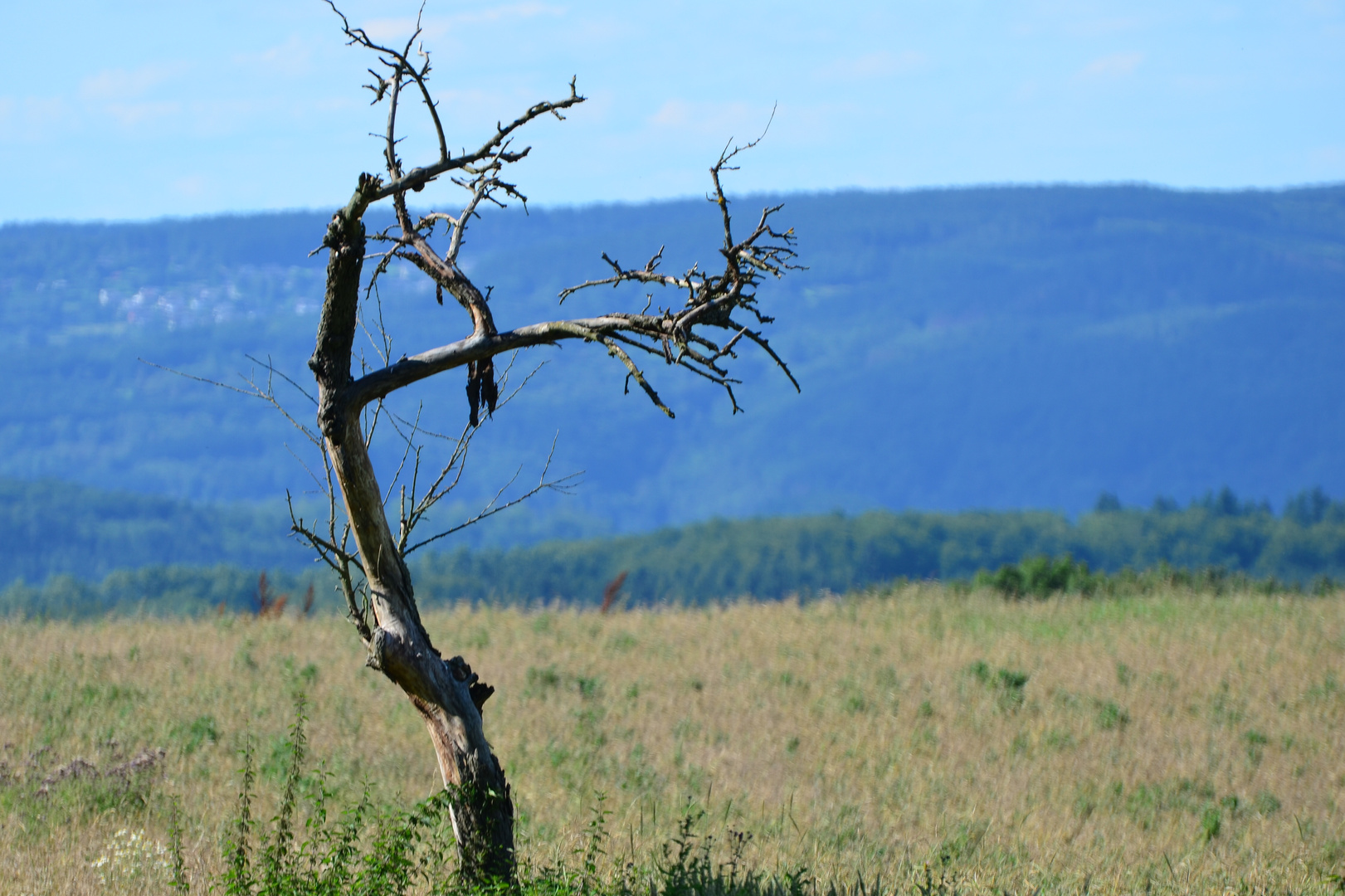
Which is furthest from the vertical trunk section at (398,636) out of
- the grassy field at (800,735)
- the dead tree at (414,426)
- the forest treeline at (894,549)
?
the forest treeline at (894,549)

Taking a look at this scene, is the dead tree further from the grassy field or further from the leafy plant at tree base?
the grassy field

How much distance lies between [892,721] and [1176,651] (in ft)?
17.4

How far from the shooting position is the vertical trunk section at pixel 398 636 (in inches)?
236

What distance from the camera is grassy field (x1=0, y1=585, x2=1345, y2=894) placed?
8.62 metres

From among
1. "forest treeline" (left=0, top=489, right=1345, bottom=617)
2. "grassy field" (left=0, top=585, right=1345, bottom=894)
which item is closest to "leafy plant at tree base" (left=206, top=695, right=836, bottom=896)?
"grassy field" (left=0, top=585, right=1345, bottom=894)

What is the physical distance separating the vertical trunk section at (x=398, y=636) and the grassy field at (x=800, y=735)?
183 centimetres

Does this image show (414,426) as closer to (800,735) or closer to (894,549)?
(800,735)

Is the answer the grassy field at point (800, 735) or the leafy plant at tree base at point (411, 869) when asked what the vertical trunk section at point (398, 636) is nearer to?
the leafy plant at tree base at point (411, 869)

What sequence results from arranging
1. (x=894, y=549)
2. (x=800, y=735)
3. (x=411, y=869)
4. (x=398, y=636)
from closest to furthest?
(x=398, y=636)
(x=411, y=869)
(x=800, y=735)
(x=894, y=549)

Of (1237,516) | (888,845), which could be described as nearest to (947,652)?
(888,845)

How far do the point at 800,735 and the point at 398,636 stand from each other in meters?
7.45

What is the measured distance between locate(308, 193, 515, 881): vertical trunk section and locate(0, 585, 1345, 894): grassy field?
1825 mm

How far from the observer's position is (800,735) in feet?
41.6

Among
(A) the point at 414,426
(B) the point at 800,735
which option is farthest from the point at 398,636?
(B) the point at 800,735
